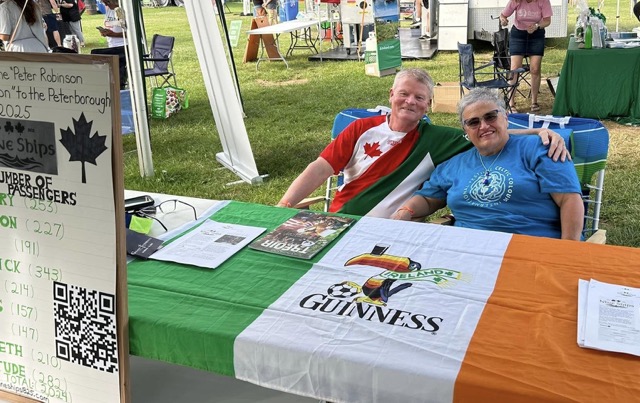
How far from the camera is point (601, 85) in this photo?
6.47 metres

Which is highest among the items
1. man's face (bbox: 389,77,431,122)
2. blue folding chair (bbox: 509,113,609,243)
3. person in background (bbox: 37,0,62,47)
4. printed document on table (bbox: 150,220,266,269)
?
person in background (bbox: 37,0,62,47)

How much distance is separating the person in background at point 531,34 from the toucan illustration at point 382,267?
18.7 ft

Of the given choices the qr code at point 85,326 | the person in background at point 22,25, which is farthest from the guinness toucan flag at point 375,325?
the person in background at point 22,25

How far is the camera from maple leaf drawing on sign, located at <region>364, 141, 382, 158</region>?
2980 mm

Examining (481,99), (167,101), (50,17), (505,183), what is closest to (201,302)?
(505,183)

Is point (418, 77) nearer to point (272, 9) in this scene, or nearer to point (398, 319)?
point (398, 319)

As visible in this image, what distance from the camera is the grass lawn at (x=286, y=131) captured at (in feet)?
16.0

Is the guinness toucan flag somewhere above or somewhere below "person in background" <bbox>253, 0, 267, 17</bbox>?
below

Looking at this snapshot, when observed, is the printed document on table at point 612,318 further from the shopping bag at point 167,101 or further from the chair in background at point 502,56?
the shopping bag at point 167,101

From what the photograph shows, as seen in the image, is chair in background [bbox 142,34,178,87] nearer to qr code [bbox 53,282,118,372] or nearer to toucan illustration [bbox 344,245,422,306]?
toucan illustration [bbox 344,245,422,306]

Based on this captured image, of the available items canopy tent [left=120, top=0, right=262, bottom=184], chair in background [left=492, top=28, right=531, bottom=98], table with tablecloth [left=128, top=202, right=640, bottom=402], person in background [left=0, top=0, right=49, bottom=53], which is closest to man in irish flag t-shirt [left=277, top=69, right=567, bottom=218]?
table with tablecloth [left=128, top=202, right=640, bottom=402]

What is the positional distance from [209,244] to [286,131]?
4.76 metres

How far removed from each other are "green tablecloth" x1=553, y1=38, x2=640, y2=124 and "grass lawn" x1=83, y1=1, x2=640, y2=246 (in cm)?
12

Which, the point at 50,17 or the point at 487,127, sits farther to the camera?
the point at 50,17
